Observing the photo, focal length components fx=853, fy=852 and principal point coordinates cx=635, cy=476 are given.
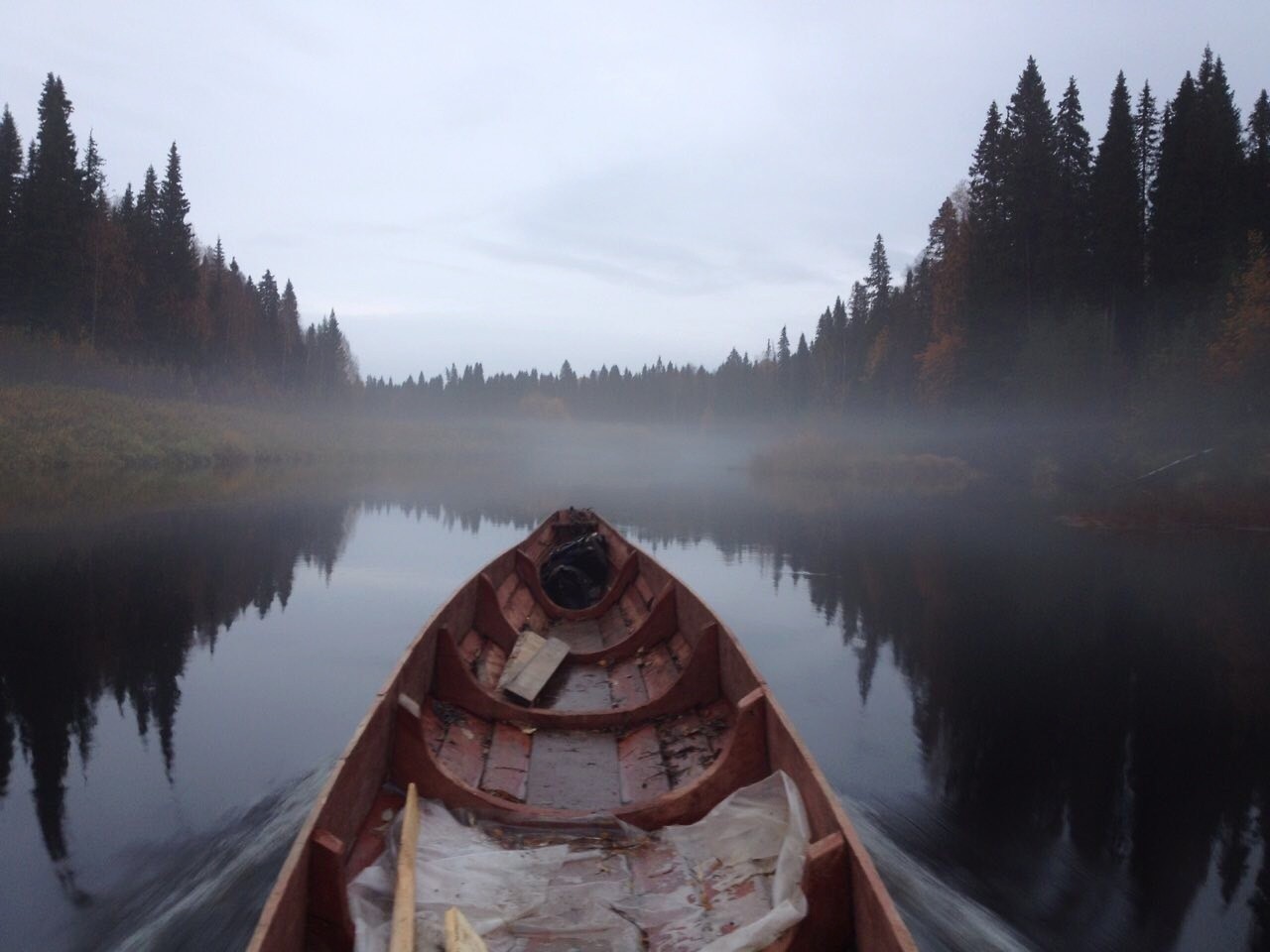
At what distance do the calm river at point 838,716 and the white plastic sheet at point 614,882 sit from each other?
2.63 metres

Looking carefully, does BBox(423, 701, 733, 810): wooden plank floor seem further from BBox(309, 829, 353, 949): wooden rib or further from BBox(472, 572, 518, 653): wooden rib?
BBox(472, 572, 518, 653): wooden rib

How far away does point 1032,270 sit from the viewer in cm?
4950

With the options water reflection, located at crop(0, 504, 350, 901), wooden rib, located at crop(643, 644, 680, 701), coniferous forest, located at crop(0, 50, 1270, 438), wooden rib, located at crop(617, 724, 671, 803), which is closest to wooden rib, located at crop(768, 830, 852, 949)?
wooden rib, located at crop(617, 724, 671, 803)

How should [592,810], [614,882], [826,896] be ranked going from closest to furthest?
[826,896] → [614,882] → [592,810]

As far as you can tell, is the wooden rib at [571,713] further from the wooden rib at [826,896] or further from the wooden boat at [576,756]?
the wooden rib at [826,896]

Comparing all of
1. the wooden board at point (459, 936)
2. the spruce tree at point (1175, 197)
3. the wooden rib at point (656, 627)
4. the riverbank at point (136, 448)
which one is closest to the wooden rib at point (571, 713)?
the wooden rib at point (656, 627)

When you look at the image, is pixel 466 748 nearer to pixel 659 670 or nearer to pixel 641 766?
pixel 641 766

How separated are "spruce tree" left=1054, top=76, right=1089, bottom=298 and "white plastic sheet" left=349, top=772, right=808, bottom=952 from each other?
49.9 meters

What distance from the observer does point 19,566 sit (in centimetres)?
1805

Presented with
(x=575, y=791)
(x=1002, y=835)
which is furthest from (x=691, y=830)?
(x=1002, y=835)

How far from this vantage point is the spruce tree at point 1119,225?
1821 inches

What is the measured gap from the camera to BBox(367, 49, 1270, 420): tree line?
37562 millimetres

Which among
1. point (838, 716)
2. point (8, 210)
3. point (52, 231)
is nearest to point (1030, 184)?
point (838, 716)

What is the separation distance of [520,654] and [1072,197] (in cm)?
5184
